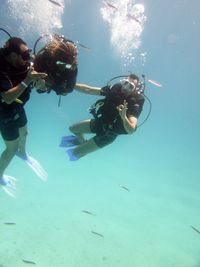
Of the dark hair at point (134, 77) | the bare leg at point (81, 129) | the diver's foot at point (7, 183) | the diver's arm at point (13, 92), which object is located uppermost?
the diver's arm at point (13, 92)

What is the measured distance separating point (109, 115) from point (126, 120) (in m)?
1.08

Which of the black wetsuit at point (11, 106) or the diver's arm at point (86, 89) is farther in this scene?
the diver's arm at point (86, 89)

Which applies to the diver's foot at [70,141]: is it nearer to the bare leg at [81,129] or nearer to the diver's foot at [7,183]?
the bare leg at [81,129]

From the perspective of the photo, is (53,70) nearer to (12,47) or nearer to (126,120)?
(12,47)

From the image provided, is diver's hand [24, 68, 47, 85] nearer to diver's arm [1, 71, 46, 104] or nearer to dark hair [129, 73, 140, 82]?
diver's arm [1, 71, 46, 104]

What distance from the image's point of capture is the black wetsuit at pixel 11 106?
5531mm

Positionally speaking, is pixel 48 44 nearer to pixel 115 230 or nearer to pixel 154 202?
pixel 115 230

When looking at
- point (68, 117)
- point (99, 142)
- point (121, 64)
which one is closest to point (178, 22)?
point (121, 64)

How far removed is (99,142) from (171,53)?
47246 mm

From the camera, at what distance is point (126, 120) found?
6.65m

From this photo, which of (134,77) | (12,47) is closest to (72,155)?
(134,77)

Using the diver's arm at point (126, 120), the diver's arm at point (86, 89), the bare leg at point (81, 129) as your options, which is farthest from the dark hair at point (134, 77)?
the bare leg at point (81, 129)

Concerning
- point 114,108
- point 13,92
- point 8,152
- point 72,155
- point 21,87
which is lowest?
point 72,155

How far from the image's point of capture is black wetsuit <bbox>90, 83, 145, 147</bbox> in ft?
24.2
